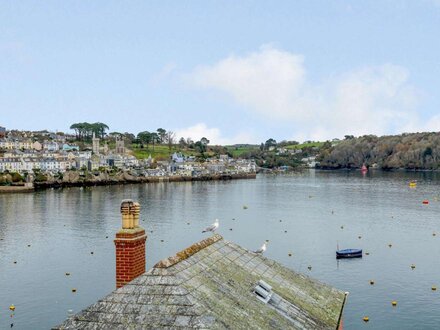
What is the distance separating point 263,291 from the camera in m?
16.8

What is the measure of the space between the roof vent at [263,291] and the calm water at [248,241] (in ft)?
100

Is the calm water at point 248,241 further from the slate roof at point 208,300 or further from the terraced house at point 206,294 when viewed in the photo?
the slate roof at point 208,300

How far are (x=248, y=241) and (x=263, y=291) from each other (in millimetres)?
69894

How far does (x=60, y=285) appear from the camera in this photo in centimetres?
5728

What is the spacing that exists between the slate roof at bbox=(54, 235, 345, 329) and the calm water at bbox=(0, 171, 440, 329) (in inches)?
1153

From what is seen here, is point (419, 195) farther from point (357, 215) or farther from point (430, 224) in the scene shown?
point (430, 224)

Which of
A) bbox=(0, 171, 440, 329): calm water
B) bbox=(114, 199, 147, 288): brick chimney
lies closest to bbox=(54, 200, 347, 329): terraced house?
bbox=(114, 199, 147, 288): brick chimney

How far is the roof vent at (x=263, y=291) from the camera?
16564mm

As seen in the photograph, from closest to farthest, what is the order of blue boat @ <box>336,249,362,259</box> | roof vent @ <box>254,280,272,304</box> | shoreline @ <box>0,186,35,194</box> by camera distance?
roof vent @ <box>254,280,272,304</box>, blue boat @ <box>336,249,362,259</box>, shoreline @ <box>0,186,35,194</box>

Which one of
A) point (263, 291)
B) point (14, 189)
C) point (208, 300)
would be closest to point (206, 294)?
point (208, 300)

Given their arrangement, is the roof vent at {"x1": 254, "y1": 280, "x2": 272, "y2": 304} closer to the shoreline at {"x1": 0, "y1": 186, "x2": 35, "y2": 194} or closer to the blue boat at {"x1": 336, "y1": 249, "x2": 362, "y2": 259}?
the blue boat at {"x1": 336, "y1": 249, "x2": 362, "y2": 259}

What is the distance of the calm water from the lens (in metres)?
50.7

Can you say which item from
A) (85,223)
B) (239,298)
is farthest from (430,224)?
(239,298)

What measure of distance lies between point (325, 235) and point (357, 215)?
95.6 ft
